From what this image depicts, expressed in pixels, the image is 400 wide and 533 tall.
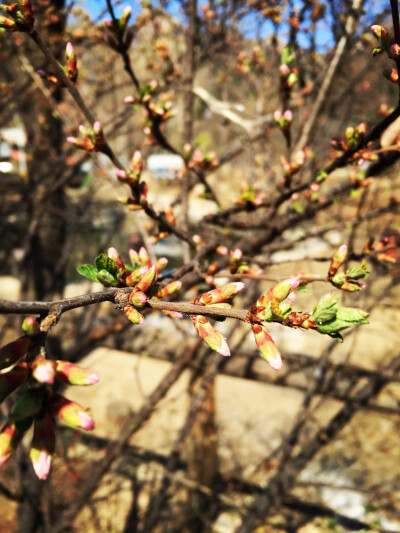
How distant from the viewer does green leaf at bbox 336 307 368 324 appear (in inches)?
26.9

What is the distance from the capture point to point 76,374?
656 mm

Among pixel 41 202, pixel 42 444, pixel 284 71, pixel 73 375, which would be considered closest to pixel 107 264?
pixel 73 375

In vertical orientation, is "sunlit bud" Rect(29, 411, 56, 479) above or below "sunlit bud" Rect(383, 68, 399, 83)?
below

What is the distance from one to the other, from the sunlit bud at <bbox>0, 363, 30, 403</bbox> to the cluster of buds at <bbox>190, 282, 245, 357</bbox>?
0.33 m

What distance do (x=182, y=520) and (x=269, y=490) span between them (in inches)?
78.9

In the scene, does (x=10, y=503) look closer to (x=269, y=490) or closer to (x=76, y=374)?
(x=269, y=490)

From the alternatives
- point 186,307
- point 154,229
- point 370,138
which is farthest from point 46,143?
point 186,307

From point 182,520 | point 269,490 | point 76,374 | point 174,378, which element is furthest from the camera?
point 182,520

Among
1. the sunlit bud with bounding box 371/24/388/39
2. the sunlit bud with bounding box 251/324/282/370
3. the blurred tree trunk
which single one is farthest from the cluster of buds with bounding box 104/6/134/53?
the blurred tree trunk

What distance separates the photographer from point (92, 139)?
3.99 ft

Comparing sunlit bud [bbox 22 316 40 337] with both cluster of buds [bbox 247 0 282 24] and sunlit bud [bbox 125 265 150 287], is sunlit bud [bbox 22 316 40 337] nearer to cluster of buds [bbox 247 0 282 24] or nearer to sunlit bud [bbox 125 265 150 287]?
sunlit bud [bbox 125 265 150 287]

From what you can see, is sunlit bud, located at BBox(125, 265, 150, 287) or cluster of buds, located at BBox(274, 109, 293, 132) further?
cluster of buds, located at BBox(274, 109, 293, 132)

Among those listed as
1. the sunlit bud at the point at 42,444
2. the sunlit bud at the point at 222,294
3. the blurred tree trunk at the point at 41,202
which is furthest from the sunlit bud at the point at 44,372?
the blurred tree trunk at the point at 41,202

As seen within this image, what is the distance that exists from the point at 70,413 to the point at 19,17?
1.03m
